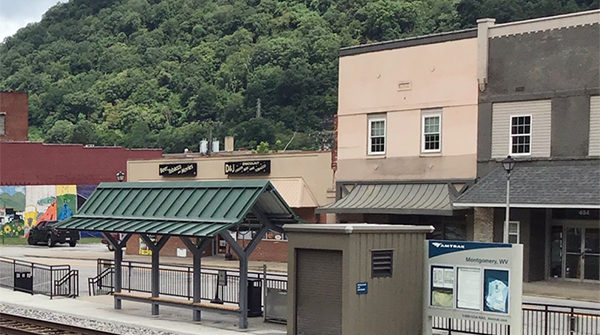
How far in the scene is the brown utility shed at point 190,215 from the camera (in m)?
21.8

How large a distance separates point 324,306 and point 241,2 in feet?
453

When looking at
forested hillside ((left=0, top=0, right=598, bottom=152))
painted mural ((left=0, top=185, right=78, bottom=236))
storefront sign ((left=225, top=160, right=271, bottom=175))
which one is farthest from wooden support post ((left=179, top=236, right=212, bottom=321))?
forested hillside ((left=0, top=0, right=598, bottom=152))

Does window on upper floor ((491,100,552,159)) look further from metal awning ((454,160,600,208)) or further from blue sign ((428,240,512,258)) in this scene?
blue sign ((428,240,512,258))

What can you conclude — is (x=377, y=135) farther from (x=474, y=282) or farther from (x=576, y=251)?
(x=474, y=282)

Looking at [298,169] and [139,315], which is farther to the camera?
[298,169]

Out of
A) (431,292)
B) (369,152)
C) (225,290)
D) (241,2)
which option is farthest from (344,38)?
(431,292)

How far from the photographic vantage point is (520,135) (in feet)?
112

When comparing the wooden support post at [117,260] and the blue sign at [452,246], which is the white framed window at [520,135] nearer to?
the wooden support post at [117,260]

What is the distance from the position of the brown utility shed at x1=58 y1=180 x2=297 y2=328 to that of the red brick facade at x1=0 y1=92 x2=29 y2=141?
5672 centimetres

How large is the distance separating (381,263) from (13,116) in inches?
2631

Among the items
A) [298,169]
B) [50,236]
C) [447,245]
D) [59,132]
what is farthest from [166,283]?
[59,132]

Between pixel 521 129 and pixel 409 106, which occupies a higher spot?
pixel 409 106

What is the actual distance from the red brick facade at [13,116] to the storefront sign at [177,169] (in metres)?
34.2

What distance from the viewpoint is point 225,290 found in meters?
28.5
